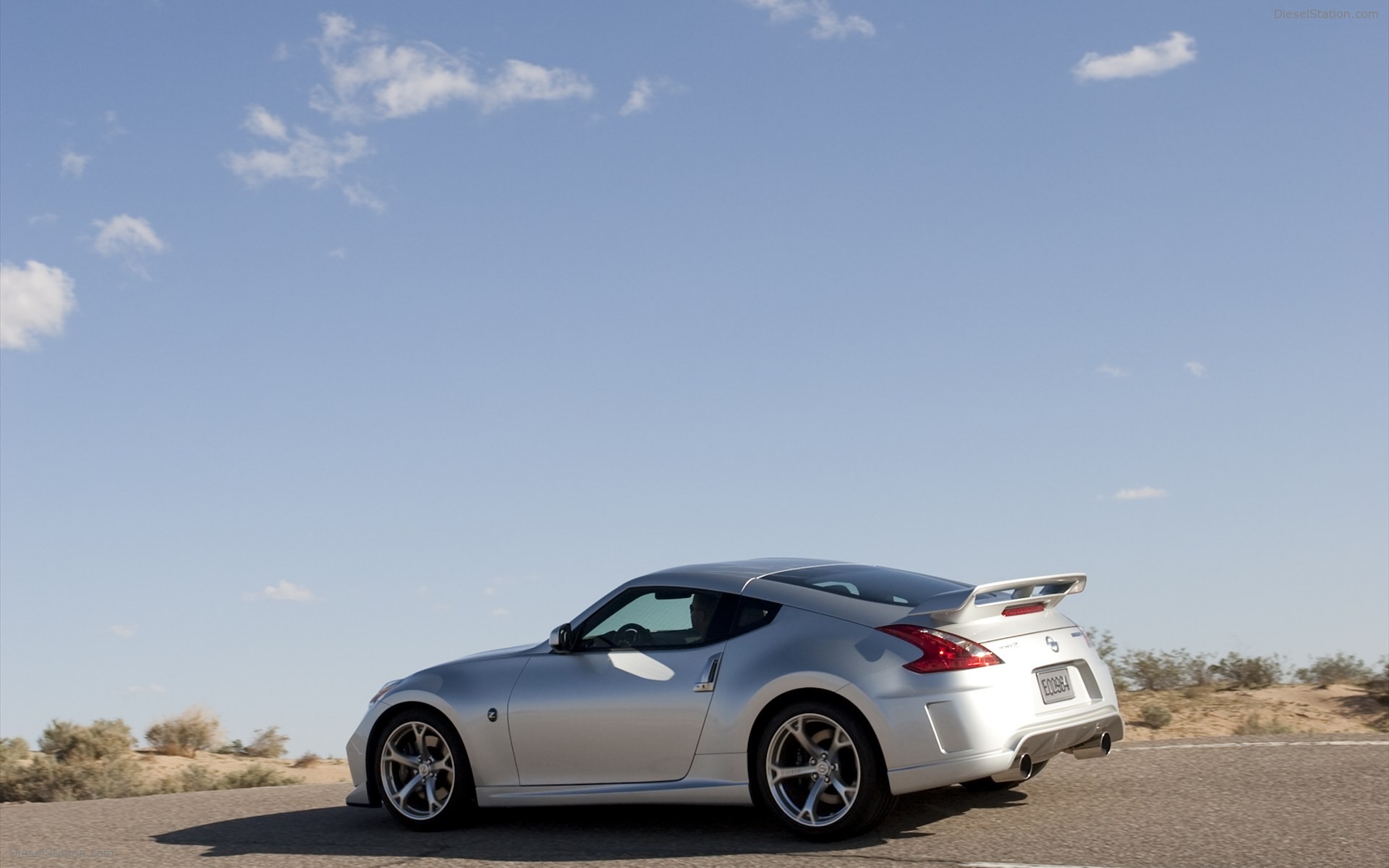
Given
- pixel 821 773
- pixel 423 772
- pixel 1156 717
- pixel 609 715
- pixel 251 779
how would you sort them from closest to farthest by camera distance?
pixel 821 773 → pixel 609 715 → pixel 423 772 → pixel 251 779 → pixel 1156 717

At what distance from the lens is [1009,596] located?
7305mm

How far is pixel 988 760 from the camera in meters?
6.52

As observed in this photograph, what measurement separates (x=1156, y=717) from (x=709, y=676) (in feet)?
30.8

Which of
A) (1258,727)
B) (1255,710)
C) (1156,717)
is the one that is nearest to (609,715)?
(1258,727)

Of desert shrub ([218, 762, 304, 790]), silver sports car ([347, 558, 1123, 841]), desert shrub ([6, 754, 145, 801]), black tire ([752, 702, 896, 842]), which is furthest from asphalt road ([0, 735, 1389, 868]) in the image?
desert shrub ([6, 754, 145, 801])

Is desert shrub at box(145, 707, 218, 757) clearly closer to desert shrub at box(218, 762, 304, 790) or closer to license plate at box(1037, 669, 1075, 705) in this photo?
desert shrub at box(218, 762, 304, 790)

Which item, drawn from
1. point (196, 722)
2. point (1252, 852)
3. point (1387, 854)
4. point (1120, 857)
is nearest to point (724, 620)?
point (1120, 857)

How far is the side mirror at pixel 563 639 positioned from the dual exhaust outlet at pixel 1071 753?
255 cm

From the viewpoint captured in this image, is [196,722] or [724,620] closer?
[724,620]

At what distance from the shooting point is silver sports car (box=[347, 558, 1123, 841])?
664 centimetres

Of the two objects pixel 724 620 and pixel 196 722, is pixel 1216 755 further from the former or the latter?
pixel 196 722

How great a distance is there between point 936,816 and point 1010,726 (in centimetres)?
101

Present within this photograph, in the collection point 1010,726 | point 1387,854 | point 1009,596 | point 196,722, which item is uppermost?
point 196,722

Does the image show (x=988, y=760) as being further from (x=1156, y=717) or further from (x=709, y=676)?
(x=1156, y=717)
